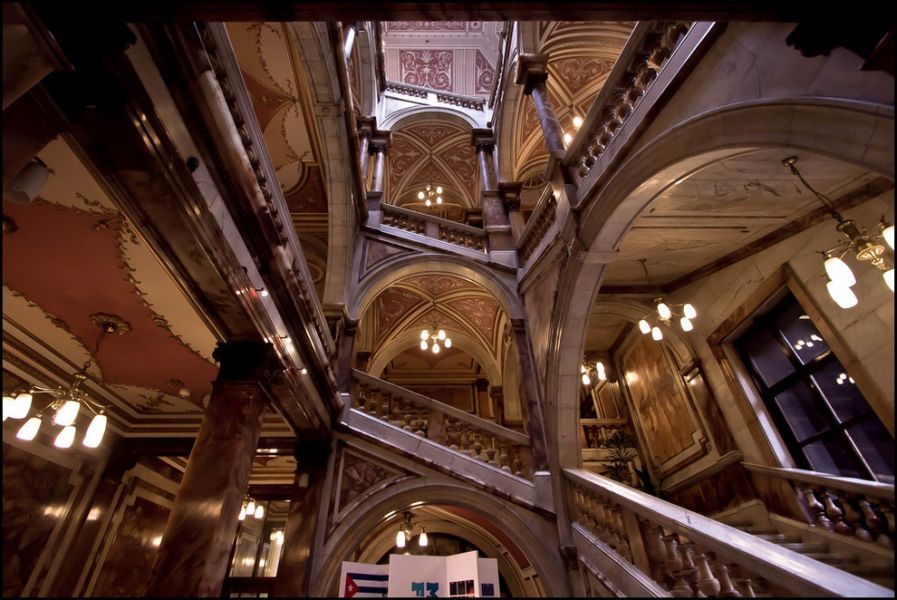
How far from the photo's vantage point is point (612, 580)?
4.21 m

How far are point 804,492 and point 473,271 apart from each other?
224 inches

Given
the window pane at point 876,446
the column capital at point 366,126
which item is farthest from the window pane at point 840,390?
the column capital at point 366,126

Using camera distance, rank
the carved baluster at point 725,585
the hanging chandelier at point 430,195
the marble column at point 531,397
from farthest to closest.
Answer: the hanging chandelier at point 430,195 → the marble column at point 531,397 → the carved baluster at point 725,585

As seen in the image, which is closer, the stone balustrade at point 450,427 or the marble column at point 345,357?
the stone balustrade at point 450,427

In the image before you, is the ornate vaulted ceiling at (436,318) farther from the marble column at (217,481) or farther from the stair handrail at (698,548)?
the marble column at (217,481)

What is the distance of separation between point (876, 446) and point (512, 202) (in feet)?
22.8

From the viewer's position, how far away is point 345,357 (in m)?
6.93

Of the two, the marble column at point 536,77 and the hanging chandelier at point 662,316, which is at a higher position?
the marble column at point 536,77

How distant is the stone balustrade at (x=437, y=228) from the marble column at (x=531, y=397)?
84.7 inches

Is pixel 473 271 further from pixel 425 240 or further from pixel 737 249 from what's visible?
pixel 737 249

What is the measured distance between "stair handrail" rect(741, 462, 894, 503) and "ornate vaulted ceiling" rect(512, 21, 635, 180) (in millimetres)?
7377

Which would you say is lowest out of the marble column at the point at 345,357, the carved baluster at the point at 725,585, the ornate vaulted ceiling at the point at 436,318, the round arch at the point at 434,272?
the carved baluster at the point at 725,585

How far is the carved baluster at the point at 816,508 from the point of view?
4.01 metres

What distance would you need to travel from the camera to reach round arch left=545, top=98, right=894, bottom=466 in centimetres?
188
